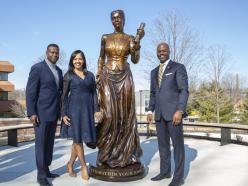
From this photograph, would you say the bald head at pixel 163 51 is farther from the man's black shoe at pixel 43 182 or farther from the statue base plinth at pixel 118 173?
the man's black shoe at pixel 43 182

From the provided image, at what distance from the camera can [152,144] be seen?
862 centimetres

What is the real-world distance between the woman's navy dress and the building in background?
117 ft

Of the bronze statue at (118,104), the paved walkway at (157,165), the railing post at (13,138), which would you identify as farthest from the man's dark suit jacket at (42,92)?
the railing post at (13,138)

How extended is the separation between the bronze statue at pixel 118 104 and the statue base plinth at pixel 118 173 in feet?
0.21

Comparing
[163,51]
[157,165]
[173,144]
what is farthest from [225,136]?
[163,51]

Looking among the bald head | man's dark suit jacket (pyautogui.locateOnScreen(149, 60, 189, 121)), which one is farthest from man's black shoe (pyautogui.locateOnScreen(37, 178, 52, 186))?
the bald head

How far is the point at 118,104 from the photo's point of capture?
4750 mm

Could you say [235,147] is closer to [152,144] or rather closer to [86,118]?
[152,144]

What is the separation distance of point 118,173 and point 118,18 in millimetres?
2335

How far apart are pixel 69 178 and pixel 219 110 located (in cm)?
2102

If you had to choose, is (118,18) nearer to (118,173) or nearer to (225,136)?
(118,173)

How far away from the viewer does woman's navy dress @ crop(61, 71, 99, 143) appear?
450 centimetres

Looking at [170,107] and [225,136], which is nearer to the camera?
[170,107]

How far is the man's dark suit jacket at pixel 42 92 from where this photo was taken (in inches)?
169
